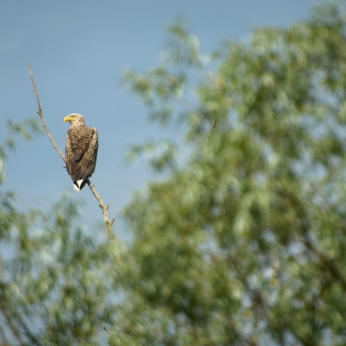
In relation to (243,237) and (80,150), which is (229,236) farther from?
(80,150)

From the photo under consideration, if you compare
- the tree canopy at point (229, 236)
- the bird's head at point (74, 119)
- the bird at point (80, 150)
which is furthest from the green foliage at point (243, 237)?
the bird's head at point (74, 119)

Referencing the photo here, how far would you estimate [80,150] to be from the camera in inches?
407

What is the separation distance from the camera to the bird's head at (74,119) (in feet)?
39.0

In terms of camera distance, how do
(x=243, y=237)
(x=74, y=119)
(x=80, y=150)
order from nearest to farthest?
(x=243, y=237) < (x=80, y=150) < (x=74, y=119)

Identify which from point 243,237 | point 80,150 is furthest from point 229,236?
point 80,150

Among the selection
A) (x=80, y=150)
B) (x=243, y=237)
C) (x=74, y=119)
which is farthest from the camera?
(x=74, y=119)

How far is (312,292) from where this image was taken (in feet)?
16.9

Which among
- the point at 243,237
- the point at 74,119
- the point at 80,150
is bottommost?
the point at 243,237

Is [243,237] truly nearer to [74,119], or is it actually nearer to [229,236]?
[229,236]

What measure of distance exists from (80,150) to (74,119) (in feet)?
5.76

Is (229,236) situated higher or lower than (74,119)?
lower

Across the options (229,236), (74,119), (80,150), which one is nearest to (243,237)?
(229,236)

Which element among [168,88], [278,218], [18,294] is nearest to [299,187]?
[278,218]

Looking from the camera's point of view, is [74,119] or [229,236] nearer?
A: [229,236]
